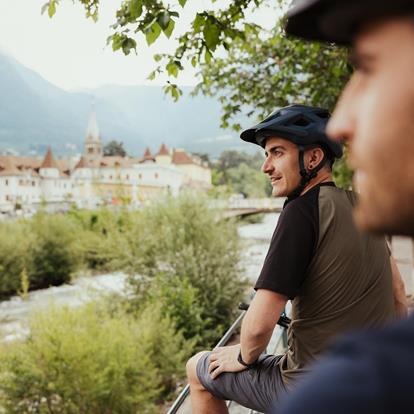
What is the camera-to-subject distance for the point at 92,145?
94125mm

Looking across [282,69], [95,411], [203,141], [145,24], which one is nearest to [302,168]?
[145,24]

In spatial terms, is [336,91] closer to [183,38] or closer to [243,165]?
[183,38]

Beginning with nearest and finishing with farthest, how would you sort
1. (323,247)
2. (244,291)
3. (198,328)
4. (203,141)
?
(323,247) → (198,328) → (244,291) → (203,141)

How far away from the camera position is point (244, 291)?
11.8m

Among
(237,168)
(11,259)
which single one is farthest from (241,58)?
(237,168)

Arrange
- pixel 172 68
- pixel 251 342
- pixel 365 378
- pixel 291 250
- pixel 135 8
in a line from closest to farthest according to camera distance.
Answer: pixel 365 378 < pixel 291 250 < pixel 251 342 < pixel 135 8 < pixel 172 68

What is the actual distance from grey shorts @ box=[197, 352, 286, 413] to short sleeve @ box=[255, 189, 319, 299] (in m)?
0.38

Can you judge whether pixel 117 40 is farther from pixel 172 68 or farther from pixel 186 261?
pixel 186 261

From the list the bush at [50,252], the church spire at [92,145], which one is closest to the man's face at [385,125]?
the bush at [50,252]

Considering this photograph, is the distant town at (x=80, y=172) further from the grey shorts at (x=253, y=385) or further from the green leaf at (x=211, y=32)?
the grey shorts at (x=253, y=385)

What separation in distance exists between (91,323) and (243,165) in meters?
80.7

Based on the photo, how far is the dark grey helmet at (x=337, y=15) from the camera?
0.60 meters

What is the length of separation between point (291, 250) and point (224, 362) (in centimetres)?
58

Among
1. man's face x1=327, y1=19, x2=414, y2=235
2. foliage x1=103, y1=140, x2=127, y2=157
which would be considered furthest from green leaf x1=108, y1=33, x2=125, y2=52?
foliage x1=103, y1=140, x2=127, y2=157
